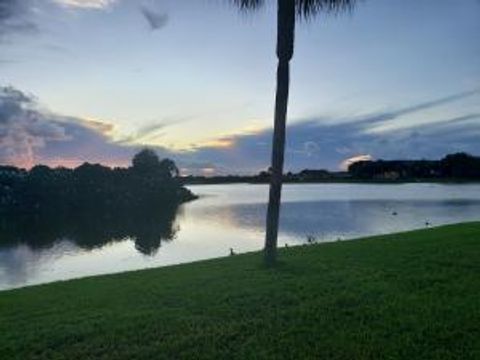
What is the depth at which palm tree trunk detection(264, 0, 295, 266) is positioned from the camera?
15.8 metres

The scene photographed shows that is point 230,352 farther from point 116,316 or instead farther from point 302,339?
point 116,316

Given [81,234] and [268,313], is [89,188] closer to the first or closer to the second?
[81,234]

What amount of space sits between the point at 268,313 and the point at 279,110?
7109mm

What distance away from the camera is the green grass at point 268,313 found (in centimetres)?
838

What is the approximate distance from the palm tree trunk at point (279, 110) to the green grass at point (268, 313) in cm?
82

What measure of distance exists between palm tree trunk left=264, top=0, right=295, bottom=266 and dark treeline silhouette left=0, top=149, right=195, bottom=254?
2894 inches

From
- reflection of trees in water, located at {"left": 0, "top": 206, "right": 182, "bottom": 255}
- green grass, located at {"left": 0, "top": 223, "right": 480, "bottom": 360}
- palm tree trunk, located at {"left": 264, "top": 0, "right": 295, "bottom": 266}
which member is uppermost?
palm tree trunk, located at {"left": 264, "top": 0, "right": 295, "bottom": 266}

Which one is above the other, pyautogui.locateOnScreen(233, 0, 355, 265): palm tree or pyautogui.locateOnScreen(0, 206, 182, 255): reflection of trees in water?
pyautogui.locateOnScreen(233, 0, 355, 265): palm tree

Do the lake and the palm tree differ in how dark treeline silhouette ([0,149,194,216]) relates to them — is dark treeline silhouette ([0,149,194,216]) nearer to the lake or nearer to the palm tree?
the lake

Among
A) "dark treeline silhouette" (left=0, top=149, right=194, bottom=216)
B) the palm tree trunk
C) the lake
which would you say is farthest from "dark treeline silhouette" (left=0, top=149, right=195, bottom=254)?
the palm tree trunk

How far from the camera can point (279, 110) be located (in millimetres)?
15984

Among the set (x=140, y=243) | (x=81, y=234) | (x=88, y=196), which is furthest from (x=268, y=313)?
(x=88, y=196)

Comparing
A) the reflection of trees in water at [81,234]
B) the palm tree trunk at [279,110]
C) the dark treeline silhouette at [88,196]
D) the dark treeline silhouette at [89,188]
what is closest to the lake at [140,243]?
the reflection of trees in water at [81,234]

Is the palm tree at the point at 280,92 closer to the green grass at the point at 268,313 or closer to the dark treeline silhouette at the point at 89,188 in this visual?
the green grass at the point at 268,313
